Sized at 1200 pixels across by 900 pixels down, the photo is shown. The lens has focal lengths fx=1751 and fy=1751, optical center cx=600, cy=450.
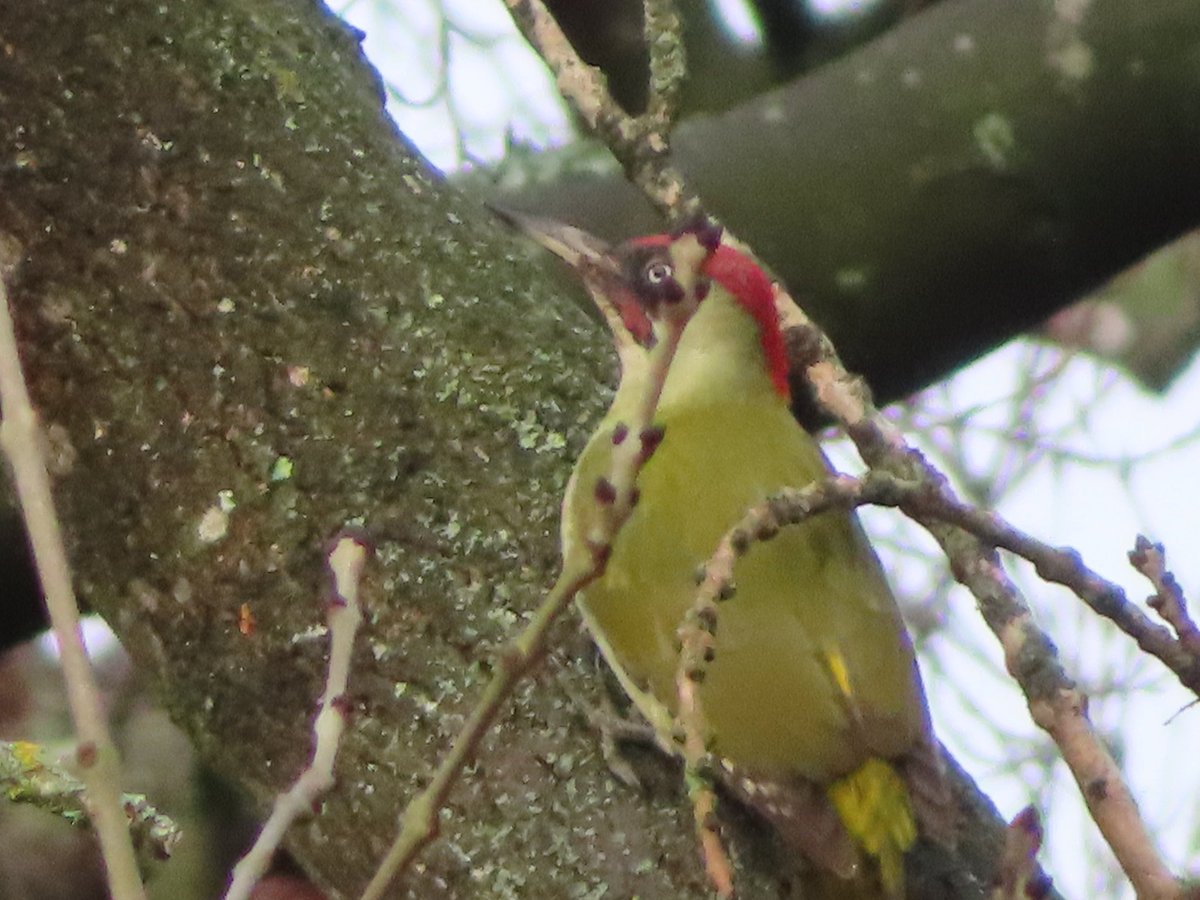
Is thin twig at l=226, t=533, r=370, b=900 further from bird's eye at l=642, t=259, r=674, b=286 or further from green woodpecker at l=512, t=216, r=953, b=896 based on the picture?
bird's eye at l=642, t=259, r=674, b=286

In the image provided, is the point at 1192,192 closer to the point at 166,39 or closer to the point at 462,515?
the point at 462,515

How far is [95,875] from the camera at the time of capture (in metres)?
2.36

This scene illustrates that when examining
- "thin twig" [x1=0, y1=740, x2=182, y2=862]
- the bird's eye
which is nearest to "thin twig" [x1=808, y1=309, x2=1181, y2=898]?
"thin twig" [x1=0, y1=740, x2=182, y2=862]

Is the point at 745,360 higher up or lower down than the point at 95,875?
higher up

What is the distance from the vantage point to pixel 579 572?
72 centimetres

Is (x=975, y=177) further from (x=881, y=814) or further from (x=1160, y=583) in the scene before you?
(x=1160, y=583)

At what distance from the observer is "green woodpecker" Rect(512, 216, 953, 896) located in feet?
4.74

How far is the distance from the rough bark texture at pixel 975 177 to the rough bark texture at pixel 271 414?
55cm

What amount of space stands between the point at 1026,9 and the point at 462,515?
1.01m

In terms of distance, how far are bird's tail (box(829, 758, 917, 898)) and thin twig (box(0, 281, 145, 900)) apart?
34.2 inches

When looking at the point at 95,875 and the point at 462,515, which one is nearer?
the point at 462,515

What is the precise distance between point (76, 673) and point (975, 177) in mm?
1533

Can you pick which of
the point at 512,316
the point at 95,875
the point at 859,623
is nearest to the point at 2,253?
the point at 512,316

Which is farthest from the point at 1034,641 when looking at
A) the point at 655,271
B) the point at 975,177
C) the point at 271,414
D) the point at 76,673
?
the point at 975,177
